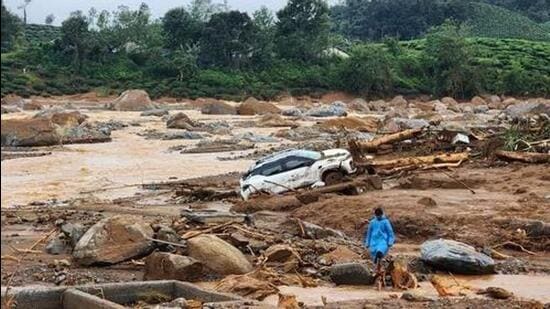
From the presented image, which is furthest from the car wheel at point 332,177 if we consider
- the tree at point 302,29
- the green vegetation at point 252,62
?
the tree at point 302,29

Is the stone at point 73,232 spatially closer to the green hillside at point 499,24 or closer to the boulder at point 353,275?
the boulder at point 353,275

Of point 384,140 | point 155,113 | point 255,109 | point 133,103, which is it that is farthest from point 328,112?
point 384,140

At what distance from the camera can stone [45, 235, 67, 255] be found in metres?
16.7

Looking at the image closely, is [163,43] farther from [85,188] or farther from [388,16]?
[85,188]

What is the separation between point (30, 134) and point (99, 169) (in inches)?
405

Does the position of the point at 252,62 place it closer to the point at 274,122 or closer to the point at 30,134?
the point at 274,122

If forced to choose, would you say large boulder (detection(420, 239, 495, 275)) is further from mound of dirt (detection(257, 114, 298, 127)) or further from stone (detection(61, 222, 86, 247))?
mound of dirt (detection(257, 114, 298, 127))

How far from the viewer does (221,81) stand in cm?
9100

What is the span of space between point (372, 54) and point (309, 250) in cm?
Result: 7709

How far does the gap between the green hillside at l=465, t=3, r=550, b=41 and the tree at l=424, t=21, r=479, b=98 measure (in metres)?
28.4

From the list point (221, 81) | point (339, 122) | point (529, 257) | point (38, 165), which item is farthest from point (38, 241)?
point (221, 81)

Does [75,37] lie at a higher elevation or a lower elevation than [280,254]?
higher

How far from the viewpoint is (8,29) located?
335 centimetres

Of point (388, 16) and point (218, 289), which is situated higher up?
point (388, 16)
